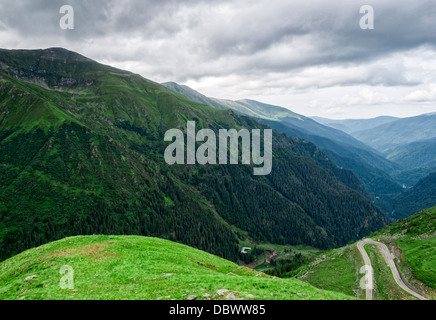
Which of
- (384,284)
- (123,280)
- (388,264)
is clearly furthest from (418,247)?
(123,280)

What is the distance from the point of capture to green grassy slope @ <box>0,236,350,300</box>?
24.5 m

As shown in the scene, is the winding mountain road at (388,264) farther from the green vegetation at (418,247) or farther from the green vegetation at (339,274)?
the green vegetation at (418,247)

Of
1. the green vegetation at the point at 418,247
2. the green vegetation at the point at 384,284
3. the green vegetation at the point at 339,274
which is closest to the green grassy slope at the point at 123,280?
the green vegetation at the point at 384,284

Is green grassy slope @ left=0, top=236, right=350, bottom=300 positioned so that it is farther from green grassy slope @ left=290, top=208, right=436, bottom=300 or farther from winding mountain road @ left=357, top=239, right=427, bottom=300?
green grassy slope @ left=290, top=208, right=436, bottom=300

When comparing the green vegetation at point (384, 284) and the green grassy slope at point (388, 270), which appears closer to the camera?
the green vegetation at point (384, 284)

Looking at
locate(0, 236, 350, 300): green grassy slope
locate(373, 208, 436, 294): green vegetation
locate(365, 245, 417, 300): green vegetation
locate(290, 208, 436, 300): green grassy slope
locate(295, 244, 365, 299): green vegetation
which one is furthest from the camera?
locate(295, 244, 365, 299): green vegetation

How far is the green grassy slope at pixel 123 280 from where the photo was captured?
963 inches

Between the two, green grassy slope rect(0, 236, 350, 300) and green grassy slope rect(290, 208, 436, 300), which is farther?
green grassy slope rect(290, 208, 436, 300)

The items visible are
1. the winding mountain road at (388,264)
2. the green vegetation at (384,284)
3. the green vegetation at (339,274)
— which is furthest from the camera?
the green vegetation at (339,274)

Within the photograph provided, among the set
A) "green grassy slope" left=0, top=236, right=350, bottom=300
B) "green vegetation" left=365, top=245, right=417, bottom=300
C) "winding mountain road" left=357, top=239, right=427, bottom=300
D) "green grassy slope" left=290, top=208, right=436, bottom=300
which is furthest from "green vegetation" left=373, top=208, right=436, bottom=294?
"green grassy slope" left=0, top=236, right=350, bottom=300

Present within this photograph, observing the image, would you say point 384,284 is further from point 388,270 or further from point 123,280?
point 123,280

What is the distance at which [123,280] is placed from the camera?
101 feet

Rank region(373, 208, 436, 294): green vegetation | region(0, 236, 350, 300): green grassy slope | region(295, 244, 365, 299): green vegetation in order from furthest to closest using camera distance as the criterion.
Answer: region(295, 244, 365, 299): green vegetation
region(373, 208, 436, 294): green vegetation
region(0, 236, 350, 300): green grassy slope

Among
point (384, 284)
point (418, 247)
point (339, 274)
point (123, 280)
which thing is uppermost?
point (123, 280)
